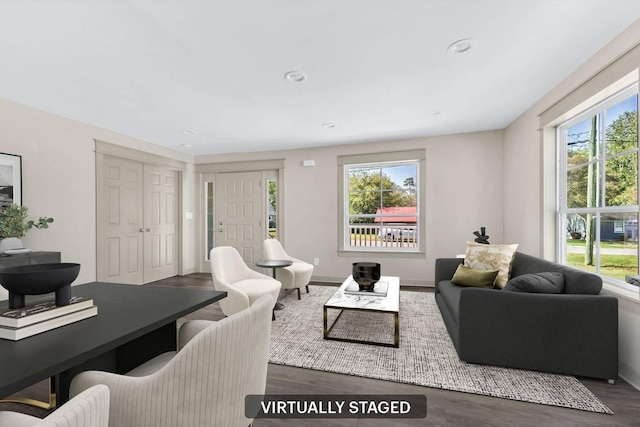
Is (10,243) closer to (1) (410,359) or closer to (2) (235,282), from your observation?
(2) (235,282)

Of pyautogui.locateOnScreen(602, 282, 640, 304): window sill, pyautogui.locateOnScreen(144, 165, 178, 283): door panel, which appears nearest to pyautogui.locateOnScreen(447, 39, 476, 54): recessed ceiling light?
pyautogui.locateOnScreen(602, 282, 640, 304): window sill

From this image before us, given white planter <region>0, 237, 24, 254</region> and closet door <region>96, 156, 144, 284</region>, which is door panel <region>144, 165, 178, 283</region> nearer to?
closet door <region>96, 156, 144, 284</region>

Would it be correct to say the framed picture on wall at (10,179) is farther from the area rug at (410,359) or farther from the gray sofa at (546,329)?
the gray sofa at (546,329)

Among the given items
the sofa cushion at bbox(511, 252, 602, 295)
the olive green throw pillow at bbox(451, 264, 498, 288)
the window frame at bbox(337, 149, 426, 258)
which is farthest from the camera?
the window frame at bbox(337, 149, 426, 258)

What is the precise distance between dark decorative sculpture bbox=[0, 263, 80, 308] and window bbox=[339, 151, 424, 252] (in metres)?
4.13

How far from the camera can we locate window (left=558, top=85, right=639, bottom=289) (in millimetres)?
2174

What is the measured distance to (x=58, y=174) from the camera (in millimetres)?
3430

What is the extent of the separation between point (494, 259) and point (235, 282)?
272 centimetres

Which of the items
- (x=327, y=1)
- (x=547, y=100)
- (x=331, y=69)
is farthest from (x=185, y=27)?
(x=547, y=100)

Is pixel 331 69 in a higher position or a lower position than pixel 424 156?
higher

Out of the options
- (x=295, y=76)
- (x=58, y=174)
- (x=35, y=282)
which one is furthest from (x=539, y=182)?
(x=58, y=174)

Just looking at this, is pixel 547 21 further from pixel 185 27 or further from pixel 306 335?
pixel 306 335

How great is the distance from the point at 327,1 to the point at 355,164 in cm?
334

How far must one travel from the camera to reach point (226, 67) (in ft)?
7.84
